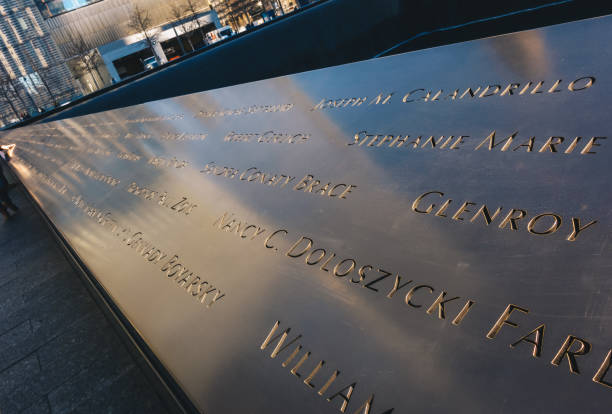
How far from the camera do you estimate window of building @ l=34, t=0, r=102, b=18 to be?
4165cm

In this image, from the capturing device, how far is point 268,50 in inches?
374

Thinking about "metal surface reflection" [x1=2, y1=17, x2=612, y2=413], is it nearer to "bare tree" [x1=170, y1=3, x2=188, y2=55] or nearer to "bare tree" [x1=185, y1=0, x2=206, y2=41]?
"bare tree" [x1=170, y1=3, x2=188, y2=55]

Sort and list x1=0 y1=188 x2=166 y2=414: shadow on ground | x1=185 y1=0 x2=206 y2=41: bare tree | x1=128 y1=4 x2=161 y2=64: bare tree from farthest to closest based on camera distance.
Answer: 1. x1=185 y1=0 x2=206 y2=41: bare tree
2. x1=128 y1=4 x2=161 y2=64: bare tree
3. x1=0 y1=188 x2=166 y2=414: shadow on ground

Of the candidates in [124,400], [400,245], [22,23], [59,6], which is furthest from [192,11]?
[22,23]

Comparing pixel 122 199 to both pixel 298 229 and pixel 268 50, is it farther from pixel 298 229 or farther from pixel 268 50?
pixel 268 50

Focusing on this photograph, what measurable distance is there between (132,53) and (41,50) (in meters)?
69.2

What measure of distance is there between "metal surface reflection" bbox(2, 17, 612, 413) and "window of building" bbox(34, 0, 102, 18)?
5053cm

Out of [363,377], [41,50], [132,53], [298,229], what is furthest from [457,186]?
[41,50]

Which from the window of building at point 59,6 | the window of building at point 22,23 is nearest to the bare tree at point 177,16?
the window of building at point 59,6

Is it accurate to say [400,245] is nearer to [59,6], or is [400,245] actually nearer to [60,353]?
[60,353]

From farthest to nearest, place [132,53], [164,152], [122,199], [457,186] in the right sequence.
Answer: [132,53] < [164,152] < [122,199] < [457,186]

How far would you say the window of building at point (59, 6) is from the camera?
41650 millimetres

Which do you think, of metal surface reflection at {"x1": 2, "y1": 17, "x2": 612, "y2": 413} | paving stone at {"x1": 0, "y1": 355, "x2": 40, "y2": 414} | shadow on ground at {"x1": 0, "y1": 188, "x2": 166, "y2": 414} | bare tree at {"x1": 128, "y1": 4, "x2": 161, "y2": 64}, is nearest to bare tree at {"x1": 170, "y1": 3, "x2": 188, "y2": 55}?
bare tree at {"x1": 128, "y1": 4, "x2": 161, "y2": 64}

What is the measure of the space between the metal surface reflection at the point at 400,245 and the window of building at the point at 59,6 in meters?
50.5
